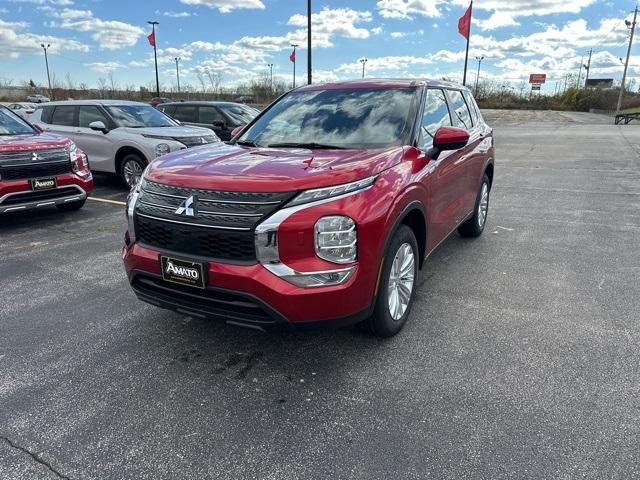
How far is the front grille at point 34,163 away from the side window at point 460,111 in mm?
5323

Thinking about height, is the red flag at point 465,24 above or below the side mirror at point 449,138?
above

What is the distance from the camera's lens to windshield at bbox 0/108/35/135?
714cm

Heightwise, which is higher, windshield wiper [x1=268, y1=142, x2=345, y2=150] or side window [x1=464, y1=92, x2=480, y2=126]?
side window [x1=464, y1=92, x2=480, y2=126]

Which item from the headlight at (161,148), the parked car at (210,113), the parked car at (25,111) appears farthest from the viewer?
Result: the parked car at (210,113)

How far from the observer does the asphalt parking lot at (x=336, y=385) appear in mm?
2326

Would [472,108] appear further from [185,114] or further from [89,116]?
[185,114]

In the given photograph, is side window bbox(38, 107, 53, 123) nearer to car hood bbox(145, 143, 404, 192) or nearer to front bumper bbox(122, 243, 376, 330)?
car hood bbox(145, 143, 404, 192)

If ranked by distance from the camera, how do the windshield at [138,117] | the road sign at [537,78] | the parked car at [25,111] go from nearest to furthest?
1. the windshield at [138,117]
2. the parked car at [25,111]
3. the road sign at [537,78]

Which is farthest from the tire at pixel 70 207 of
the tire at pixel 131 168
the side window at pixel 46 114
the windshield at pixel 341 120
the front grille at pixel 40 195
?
the windshield at pixel 341 120

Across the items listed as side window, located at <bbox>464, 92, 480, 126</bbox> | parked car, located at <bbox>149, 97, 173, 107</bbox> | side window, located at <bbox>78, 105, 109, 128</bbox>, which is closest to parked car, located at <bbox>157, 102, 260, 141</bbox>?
parked car, located at <bbox>149, 97, 173, 107</bbox>

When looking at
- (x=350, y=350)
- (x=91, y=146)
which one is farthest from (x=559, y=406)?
(x=91, y=146)

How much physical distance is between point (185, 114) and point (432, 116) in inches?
390

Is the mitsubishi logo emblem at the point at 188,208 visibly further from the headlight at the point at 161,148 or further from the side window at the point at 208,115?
the side window at the point at 208,115

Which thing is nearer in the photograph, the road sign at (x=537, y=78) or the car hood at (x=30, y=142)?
the car hood at (x=30, y=142)
